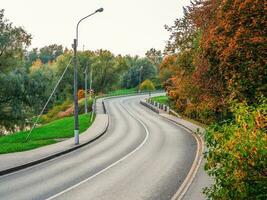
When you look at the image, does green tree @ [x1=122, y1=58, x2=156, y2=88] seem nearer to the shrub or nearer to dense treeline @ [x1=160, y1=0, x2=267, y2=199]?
dense treeline @ [x1=160, y1=0, x2=267, y2=199]

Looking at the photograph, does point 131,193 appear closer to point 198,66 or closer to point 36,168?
point 36,168

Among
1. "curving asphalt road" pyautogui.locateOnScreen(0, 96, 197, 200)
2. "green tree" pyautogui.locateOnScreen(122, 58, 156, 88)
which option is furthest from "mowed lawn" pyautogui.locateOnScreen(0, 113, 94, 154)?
"green tree" pyautogui.locateOnScreen(122, 58, 156, 88)

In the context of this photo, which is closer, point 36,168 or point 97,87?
point 36,168

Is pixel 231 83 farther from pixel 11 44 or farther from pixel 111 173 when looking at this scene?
pixel 11 44

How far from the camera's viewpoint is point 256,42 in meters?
19.5

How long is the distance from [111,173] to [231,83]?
26.1 ft

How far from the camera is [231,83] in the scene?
21047mm

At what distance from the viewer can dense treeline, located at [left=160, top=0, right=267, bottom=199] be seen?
679cm

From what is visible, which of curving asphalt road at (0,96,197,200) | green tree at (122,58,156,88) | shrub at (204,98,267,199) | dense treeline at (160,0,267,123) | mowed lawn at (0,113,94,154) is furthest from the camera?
green tree at (122,58,156,88)

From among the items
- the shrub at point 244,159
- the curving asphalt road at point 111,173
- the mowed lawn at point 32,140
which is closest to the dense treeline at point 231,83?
the shrub at point 244,159

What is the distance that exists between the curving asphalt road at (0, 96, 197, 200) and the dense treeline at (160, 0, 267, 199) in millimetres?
2255

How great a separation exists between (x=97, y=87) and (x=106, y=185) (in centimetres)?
9559

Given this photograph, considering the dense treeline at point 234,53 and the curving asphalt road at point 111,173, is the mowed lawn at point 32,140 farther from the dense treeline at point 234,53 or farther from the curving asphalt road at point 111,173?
the dense treeline at point 234,53

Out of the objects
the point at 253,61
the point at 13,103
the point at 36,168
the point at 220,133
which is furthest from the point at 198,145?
the point at 13,103
